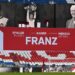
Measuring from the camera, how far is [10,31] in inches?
573

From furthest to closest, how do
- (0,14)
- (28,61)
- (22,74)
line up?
(0,14), (28,61), (22,74)

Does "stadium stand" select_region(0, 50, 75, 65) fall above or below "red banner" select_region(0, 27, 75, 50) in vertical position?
below

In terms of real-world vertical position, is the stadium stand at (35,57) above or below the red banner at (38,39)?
below

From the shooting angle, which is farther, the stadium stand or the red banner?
the red banner

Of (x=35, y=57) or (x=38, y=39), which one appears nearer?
(x=35, y=57)

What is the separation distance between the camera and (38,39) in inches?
578

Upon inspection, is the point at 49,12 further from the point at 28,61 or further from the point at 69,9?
the point at 28,61

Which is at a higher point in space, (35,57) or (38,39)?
(38,39)

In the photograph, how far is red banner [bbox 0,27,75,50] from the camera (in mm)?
14539

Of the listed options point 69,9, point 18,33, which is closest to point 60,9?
point 69,9

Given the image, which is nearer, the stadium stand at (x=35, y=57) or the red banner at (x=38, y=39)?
the stadium stand at (x=35, y=57)

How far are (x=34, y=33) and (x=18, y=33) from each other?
1.86 ft

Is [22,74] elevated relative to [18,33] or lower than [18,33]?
lower

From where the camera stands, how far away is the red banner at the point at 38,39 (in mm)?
14539
